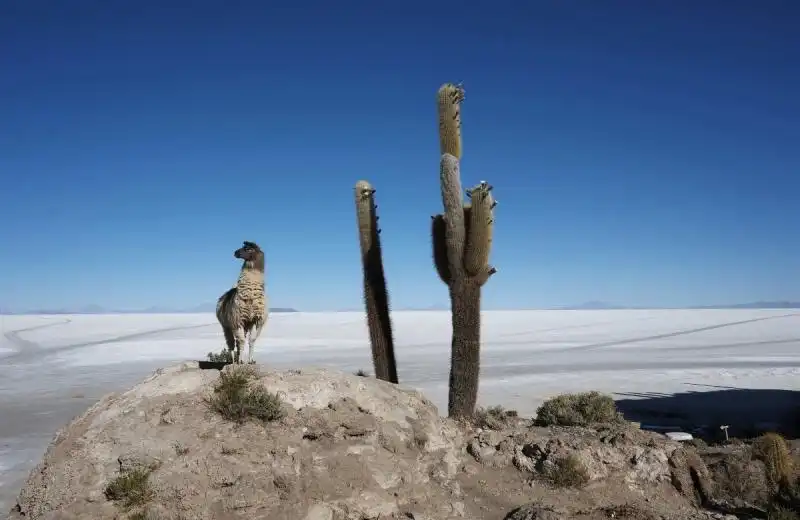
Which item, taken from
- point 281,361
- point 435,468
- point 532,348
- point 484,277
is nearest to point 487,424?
point 435,468

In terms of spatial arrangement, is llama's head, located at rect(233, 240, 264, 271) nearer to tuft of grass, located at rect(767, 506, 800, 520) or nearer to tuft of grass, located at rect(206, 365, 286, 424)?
tuft of grass, located at rect(206, 365, 286, 424)

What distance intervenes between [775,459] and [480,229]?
5975 mm

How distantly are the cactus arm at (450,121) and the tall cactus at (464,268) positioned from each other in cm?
23

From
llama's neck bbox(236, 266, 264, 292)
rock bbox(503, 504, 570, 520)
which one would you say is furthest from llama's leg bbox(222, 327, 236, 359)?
rock bbox(503, 504, 570, 520)

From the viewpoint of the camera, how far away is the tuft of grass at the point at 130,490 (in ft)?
20.2

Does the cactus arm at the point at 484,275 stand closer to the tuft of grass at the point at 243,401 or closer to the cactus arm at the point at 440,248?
the cactus arm at the point at 440,248

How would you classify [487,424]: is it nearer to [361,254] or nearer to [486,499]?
[486,499]

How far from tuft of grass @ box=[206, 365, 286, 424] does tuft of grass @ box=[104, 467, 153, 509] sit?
3.90 feet

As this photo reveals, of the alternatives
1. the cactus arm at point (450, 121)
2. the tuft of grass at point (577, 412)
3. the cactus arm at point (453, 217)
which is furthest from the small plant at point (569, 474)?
the cactus arm at point (450, 121)

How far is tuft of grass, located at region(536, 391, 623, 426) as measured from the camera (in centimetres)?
1056

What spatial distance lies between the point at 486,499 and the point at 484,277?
4855mm

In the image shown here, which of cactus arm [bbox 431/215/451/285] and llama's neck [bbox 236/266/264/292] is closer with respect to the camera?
llama's neck [bbox 236/266/264/292]

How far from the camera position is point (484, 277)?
1145cm

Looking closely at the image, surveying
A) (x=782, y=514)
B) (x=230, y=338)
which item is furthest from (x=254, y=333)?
(x=782, y=514)
